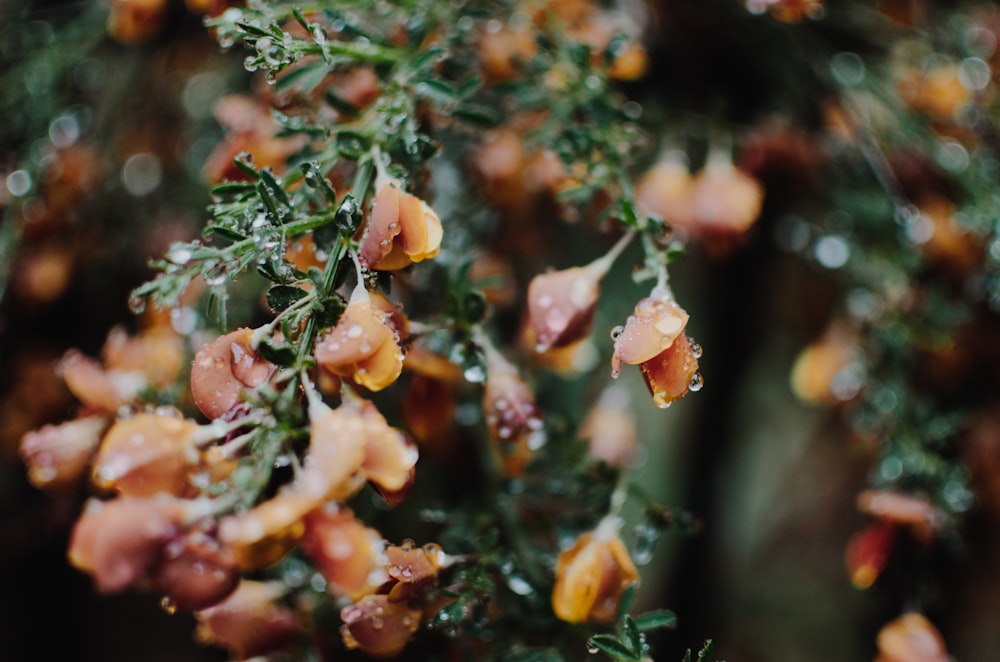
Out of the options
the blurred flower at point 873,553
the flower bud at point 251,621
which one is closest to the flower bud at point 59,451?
the flower bud at point 251,621

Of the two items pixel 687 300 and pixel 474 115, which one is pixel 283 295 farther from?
pixel 687 300

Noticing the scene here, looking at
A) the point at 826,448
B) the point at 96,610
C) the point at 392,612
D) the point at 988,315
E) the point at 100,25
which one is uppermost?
the point at 100,25

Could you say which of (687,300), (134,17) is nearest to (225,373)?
(134,17)

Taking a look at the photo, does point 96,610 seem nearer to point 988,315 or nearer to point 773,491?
point 773,491

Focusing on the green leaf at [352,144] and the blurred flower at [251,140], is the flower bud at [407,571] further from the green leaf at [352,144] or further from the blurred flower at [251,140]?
the blurred flower at [251,140]

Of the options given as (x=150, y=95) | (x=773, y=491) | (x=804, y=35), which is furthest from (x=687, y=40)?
(x=150, y=95)

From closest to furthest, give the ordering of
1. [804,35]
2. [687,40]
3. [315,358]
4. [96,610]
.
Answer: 1. [315,358]
2. [804,35]
3. [687,40]
4. [96,610]
